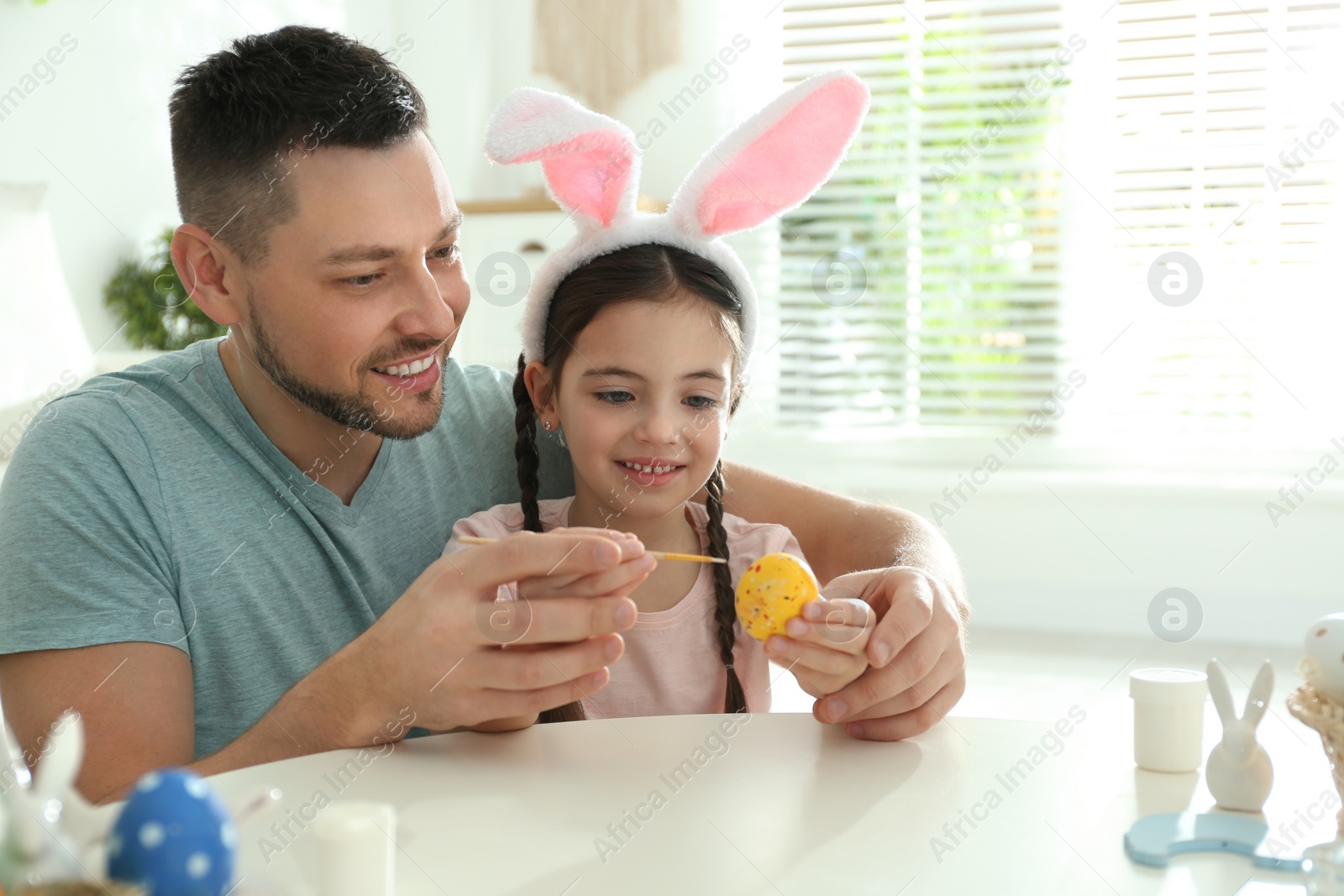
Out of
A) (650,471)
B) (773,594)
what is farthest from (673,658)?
(773,594)

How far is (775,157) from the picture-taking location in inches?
59.4

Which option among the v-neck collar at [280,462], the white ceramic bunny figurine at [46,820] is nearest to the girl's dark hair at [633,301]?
the v-neck collar at [280,462]

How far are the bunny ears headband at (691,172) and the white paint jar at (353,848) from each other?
928 millimetres

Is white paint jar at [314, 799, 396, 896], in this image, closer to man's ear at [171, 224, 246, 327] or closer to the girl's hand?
the girl's hand

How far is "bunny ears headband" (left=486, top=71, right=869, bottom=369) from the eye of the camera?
142cm

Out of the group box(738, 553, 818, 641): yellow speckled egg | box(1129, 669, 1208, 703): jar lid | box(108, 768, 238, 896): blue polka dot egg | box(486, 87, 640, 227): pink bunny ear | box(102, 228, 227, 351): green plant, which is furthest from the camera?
box(102, 228, 227, 351): green plant

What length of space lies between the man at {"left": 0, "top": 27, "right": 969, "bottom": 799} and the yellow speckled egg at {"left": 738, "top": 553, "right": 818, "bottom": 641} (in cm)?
6

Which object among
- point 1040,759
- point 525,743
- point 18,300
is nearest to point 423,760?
point 525,743

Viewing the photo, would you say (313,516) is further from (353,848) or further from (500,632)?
(353,848)

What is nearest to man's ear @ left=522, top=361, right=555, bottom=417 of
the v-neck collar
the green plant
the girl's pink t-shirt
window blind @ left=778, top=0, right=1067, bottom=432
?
the girl's pink t-shirt

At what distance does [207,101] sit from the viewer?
149 centimetres

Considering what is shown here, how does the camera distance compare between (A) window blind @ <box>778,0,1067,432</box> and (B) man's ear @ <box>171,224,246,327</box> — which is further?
(A) window blind @ <box>778,0,1067,432</box>

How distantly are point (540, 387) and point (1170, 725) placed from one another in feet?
3.01

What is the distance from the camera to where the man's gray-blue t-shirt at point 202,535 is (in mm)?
1168
